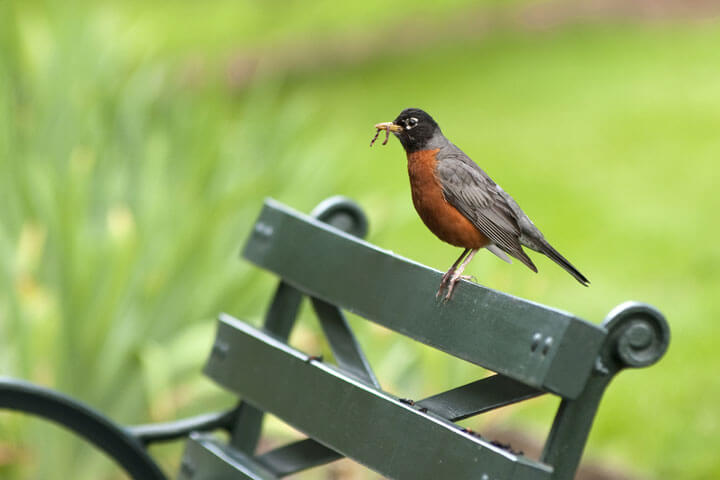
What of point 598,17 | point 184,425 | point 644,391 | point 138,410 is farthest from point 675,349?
point 598,17

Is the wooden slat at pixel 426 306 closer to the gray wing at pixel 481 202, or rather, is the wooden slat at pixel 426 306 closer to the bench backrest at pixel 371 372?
the bench backrest at pixel 371 372

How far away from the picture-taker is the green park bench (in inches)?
63.4

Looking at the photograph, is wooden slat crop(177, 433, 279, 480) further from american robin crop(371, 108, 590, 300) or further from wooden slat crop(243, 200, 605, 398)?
american robin crop(371, 108, 590, 300)

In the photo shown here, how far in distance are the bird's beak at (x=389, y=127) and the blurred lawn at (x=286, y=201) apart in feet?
5.55

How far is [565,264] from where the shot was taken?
4.98 feet

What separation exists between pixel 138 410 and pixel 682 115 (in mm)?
5600

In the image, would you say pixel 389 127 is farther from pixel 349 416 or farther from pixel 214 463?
pixel 214 463

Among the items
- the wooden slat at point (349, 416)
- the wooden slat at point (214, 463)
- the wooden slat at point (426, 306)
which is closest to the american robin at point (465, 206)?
the wooden slat at point (426, 306)

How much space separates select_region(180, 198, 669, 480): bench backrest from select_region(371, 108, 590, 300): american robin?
4.8 inches

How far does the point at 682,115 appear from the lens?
775 centimetres

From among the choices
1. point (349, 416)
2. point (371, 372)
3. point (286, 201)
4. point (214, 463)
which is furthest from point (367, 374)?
point (286, 201)

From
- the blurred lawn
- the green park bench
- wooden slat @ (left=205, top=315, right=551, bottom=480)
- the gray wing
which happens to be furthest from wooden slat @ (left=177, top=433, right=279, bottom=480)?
the gray wing

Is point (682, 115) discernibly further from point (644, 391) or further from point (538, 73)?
point (644, 391)

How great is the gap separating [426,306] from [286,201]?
7.22 ft
